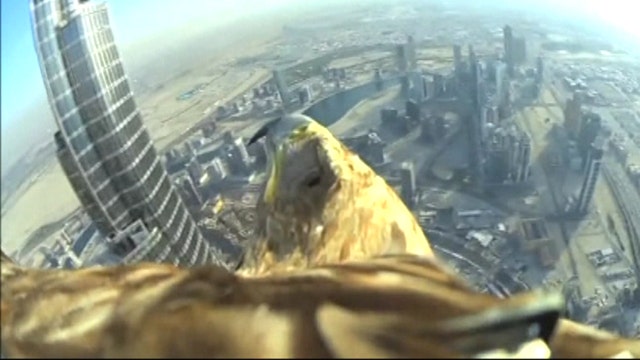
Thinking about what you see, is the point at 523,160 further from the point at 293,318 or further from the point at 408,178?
the point at 293,318

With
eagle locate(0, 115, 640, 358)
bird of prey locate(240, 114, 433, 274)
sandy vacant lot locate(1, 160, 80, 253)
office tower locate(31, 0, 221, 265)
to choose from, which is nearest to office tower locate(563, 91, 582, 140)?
office tower locate(31, 0, 221, 265)

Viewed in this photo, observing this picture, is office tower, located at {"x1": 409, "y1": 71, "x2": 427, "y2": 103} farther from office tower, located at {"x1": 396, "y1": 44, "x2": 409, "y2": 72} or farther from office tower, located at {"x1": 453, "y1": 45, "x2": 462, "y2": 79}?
office tower, located at {"x1": 453, "y1": 45, "x2": 462, "y2": 79}

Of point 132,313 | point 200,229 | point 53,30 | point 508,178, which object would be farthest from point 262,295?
point 508,178

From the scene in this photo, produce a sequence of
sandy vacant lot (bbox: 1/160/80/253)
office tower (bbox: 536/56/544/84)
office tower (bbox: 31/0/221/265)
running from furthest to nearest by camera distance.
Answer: office tower (bbox: 536/56/544/84) → office tower (bbox: 31/0/221/265) → sandy vacant lot (bbox: 1/160/80/253)

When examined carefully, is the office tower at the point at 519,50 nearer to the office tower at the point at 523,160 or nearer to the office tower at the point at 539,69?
the office tower at the point at 539,69

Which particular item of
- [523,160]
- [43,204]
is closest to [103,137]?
[43,204]

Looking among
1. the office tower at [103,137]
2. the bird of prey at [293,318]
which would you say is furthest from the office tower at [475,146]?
the bird of prey at [293,318]

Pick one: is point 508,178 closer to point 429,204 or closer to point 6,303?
point 429,204
